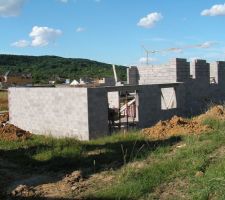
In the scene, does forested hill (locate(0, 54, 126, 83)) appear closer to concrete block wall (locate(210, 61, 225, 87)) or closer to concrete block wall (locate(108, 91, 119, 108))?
concrete block wall (locate(210, 61, 225, 87))

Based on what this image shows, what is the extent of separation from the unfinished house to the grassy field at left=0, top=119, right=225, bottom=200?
1.82 m

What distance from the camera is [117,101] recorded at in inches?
783

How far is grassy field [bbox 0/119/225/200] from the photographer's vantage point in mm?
6311

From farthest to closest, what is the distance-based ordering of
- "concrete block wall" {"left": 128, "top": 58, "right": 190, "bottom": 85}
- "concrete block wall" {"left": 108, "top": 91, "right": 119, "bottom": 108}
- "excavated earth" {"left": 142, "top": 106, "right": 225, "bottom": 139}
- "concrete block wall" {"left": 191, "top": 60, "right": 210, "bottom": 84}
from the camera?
"concrete block wall" {"left": 191, "top": 60, "right": 210, "bottom": 84}
"concrete block wall" {"left": 108, "top": 91, "right": 119, "bottom": 108}
"concrete block wall" {"left": 128, "top": 58, "right": 190, "bottom": 85}
"excavated earth" {"left": 142, "top": 106, "right": 225, "bottom": 139}

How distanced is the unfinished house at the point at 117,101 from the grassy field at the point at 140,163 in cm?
182

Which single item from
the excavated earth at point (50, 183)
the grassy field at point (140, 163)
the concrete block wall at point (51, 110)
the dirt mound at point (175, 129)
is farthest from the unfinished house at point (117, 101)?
the excavated earth at point (50, 183)

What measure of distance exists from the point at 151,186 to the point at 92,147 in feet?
16.0

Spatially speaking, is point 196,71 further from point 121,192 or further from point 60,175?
point 121,192

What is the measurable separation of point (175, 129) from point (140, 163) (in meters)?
Result: 3.98

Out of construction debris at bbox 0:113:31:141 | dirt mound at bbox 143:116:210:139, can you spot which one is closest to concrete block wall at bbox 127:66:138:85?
construction debris at bbox 0:113:31:141

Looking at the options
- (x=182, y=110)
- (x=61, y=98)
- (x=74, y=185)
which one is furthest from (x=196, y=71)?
(x=74, y=185)

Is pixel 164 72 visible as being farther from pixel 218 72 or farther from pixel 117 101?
pixel 218 72

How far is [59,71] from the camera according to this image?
122 meters

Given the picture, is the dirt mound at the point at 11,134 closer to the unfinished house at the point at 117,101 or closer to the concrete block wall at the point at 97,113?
the unfinished house at the point at 117,101
